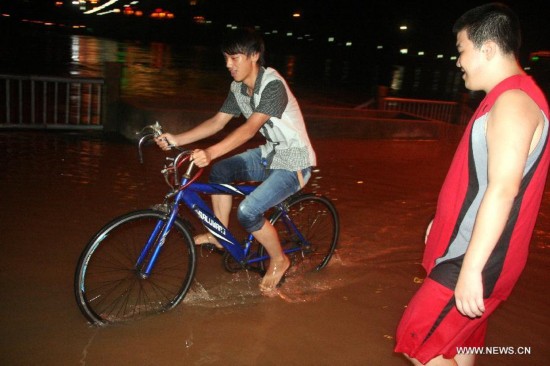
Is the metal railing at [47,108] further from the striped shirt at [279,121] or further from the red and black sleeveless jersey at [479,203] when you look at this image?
the red and black sleeveless jersey at [479,203]

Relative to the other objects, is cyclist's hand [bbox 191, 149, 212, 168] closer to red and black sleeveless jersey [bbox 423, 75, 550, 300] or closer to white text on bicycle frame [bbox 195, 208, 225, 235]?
white text on bicycle frame [bbox 195, 208, 225, 235]

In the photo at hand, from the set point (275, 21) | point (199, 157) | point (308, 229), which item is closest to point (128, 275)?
point (199, 157)

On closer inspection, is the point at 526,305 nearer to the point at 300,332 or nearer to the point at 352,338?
the point at 352,338

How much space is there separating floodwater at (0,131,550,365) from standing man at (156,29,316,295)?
1.72ft

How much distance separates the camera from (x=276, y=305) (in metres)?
4.03

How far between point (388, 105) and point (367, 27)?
6418 centimetres

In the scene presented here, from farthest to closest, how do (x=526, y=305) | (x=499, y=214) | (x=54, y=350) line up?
(x=526, y=305) < (x=54, y=350) < (x=499, y=214)

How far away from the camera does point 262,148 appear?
4133mm

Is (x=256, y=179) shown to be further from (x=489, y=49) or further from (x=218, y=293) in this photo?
(x=489, y=49)

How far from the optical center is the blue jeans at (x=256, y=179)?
148 inches

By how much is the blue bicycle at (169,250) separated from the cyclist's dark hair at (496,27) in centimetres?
193

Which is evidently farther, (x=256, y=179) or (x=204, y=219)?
(x=256, y=179)

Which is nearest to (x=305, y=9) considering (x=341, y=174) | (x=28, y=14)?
(x=28, y=14)

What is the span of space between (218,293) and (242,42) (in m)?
1.98
